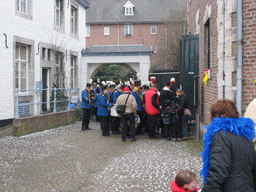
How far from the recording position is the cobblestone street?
17.9 ft

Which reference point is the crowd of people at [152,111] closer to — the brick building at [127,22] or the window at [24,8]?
the window at [24,8]

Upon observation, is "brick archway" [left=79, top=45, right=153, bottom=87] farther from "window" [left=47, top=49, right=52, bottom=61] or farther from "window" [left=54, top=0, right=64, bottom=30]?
"window" [left=47, top=49, right=52, bottom=61]

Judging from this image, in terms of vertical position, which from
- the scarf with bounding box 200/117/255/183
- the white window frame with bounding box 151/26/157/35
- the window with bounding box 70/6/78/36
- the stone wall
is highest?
the white window frame with bounding box 151/26/157/35

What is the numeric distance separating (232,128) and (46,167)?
4.76 m

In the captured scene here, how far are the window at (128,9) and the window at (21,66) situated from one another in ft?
106

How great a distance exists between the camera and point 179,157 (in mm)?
7348

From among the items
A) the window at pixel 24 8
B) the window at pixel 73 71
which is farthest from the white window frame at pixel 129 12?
the window at pixel 24 8

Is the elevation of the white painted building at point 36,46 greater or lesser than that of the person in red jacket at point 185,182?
greater

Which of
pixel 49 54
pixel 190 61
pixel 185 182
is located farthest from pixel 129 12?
pixel 185 182

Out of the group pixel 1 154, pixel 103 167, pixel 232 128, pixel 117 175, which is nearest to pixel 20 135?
pixel 1 154

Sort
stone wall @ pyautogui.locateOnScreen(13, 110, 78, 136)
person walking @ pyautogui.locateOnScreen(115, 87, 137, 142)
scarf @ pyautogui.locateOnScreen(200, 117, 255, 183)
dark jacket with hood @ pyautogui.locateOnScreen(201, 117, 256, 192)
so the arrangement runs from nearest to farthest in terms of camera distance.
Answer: dark jacket with hood @ pyautogui.locateOnScreen(201, 117, 256, 192) < scarf @ pyautogui.locateOnScreen(200, 117, 255, 183) < person walking @ pyautogui.locateOnScreen(115, 87, 137, 142) < stone wall @ pyautogui.locateOnScreen(13, 110, 78, 136)

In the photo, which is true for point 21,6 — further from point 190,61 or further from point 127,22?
point 127,22

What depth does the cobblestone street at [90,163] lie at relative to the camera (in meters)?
5.47

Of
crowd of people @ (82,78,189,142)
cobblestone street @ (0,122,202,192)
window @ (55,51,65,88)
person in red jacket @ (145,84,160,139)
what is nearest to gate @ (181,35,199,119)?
crowd of people @ (82,78,189,142)
